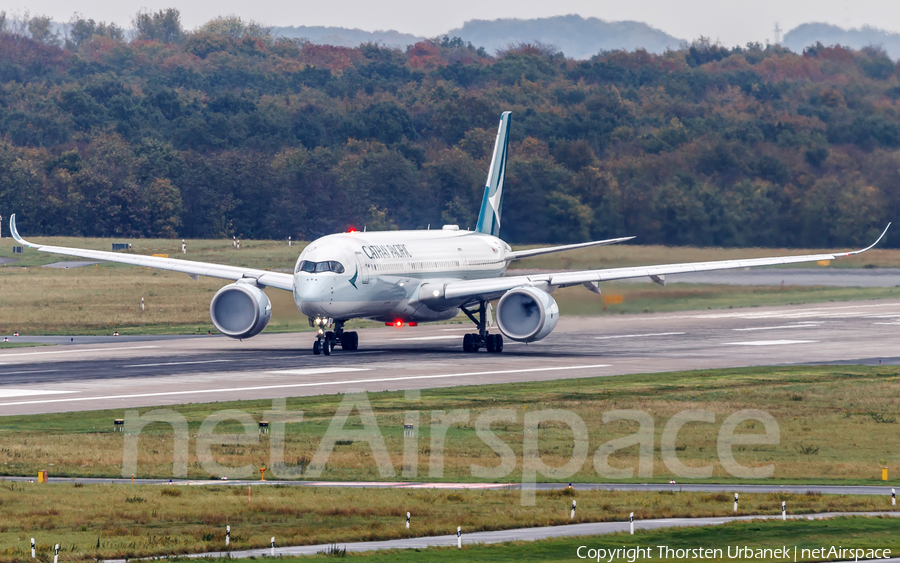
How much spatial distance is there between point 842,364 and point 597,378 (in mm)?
12472

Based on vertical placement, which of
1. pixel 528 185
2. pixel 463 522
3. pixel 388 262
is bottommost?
pixel 463 522

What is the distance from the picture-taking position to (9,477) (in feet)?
98.0

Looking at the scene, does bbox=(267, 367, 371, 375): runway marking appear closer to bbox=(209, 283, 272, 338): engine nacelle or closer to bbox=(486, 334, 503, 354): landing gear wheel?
bbox=(209, 283, 272, 338): engine nacelle

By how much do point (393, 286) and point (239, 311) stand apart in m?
6.94

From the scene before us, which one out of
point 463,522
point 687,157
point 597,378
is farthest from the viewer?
point 687,157

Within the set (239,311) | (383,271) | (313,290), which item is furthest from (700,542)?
(239,311)

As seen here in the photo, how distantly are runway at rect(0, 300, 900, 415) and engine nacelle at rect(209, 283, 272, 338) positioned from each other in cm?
117

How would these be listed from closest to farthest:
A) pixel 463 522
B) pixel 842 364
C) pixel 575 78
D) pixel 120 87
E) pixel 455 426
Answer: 1. pixel 463 522
2. pixel 455 426
3. pixel 842 364
4. pixel 120 87
5. pixel 575 78

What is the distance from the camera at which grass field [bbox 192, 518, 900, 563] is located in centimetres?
2245

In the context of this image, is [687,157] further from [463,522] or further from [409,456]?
[463,522]

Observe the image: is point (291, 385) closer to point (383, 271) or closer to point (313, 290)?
point (313, 290)

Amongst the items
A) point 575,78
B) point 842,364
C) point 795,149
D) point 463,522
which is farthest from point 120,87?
point 463,522

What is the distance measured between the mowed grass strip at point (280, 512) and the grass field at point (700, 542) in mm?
389

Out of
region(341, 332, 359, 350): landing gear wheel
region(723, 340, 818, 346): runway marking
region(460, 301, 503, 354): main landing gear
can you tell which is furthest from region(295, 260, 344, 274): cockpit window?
region(723, 340, 818, 346): runway marking
